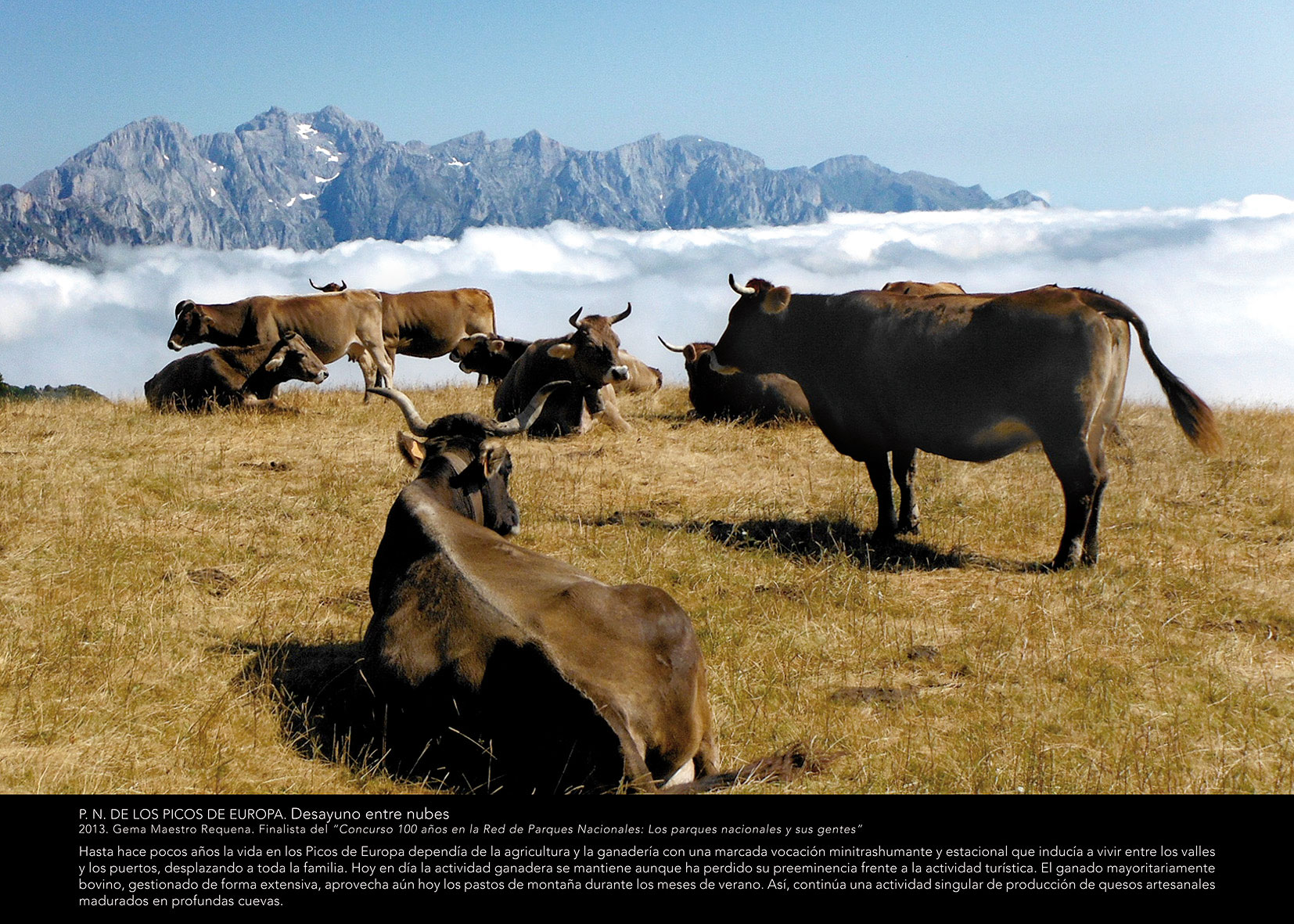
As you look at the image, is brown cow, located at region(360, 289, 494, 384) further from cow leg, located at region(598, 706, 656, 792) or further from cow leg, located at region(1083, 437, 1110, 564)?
cow leg, located at region(598, 706, 656, 792)

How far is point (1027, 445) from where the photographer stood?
9.05 meters

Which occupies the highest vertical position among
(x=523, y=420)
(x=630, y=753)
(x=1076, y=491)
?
(x=523, y=420)

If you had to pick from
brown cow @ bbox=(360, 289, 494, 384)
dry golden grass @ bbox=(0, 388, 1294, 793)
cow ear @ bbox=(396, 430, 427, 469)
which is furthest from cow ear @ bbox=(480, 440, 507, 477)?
brown cow @ bbox=(360, 289, 494, 384)

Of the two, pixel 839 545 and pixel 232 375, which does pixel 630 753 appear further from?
pixel 232 375

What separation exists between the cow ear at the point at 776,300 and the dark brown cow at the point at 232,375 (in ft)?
23.8

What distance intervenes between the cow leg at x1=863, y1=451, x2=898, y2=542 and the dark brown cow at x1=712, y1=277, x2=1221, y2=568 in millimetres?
11

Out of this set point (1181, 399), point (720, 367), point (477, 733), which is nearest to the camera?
point (477, 733)

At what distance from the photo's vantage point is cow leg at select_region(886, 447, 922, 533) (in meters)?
9.79

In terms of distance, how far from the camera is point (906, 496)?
984 cm

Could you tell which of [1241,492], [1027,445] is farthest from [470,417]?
[1241,492]

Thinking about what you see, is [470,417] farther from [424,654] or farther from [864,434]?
[864,434]

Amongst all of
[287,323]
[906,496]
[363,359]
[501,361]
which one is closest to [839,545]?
[906,496]

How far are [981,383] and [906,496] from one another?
Answer: 1350 mm
